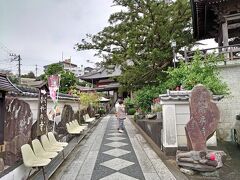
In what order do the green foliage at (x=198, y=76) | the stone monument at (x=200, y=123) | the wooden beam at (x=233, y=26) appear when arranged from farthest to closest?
the wooden beam at (x=233, y=26) → the green foliage at (x=198, y=76) → the stone monument at (x=200, y=123)

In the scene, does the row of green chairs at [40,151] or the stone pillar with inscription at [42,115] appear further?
the stone pillar with inscription at [42,115]

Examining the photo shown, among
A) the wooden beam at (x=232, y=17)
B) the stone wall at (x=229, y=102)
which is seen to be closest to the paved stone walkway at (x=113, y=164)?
the stone wall at (x=229, y=102)

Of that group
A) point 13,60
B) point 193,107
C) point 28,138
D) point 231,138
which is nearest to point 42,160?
point 28,138

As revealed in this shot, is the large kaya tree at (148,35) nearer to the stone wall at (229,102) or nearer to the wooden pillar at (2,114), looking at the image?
the stone wall at (229,102)

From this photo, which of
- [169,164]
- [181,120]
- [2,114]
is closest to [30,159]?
[2,114]

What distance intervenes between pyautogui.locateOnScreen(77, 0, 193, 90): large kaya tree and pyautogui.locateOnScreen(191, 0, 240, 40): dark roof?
855 mm

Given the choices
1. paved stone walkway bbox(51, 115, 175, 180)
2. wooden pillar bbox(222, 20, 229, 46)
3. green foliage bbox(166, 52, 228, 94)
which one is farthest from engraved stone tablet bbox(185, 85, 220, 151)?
wooden pillar bbox(222, 20, 229, 46)

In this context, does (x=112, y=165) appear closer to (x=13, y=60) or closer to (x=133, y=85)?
(x=133, y=85)

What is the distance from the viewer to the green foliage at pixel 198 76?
9.33m

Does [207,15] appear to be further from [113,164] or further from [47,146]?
[47,146]

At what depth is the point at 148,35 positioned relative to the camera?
1399 cm

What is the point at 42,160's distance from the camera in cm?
522

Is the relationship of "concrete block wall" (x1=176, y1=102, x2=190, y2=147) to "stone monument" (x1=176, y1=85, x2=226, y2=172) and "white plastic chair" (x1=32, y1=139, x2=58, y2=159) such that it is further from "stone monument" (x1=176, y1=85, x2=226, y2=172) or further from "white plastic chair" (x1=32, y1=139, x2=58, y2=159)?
"white plastic chair" (x1=32, y1=139, x2=58, y2=159)

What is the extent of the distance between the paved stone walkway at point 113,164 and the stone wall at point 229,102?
4750 mm
